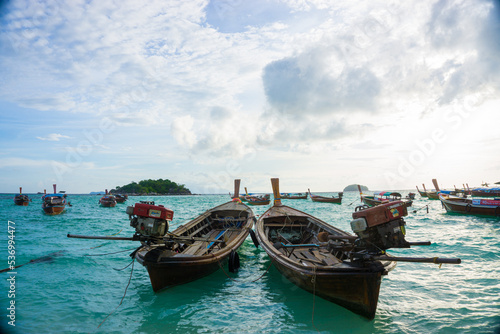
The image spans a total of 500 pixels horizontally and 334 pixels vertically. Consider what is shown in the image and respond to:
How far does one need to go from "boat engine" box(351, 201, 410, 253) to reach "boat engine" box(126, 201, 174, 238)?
15.2ft

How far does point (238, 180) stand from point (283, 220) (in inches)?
455

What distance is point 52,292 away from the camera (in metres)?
8.35

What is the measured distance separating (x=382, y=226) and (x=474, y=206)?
28.0 m

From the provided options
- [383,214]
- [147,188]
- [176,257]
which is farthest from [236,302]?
[147,188]

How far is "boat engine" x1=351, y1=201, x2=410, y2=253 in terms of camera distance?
5672 millimetres

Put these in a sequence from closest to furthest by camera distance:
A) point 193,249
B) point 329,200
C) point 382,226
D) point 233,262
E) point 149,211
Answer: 1. point 382,226
2. point 149,211
3. point 233,262
4. point 193,249
5. point 329,200

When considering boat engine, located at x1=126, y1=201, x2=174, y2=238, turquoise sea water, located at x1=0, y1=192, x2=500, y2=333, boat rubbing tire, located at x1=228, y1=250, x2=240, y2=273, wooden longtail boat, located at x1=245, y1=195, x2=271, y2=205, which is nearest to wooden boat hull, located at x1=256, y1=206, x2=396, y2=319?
turquoise sea water, located at x1=0, y1=192, x2=500, y2=333

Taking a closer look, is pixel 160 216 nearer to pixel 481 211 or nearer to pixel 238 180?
pixel 238 180

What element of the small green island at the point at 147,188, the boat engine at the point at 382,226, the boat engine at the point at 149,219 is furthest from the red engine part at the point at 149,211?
the small green island at the point at 147,188

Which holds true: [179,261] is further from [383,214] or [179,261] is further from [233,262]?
[383,214]

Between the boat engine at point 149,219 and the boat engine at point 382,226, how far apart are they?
4645mm

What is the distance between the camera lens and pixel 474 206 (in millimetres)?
26312

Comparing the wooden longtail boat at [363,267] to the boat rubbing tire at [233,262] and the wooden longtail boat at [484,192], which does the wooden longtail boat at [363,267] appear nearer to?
the boat rubbing tire at [233,262]

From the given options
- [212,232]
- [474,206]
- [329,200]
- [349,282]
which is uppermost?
[349,282]
